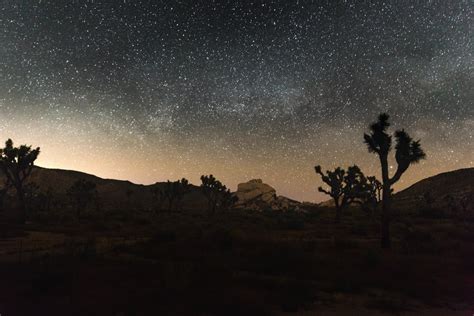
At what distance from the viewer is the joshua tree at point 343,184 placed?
4256 cm

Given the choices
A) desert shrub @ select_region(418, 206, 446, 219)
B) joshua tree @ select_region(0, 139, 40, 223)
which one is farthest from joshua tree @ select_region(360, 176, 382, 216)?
joshua tree @ select_region(0, 139, 40, 223)

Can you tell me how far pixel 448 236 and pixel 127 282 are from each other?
22.5 meters

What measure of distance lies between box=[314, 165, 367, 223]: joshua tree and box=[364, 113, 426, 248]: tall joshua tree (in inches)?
826

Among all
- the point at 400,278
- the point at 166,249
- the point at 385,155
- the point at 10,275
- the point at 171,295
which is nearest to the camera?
the point at 171,295

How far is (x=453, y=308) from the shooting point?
8.77m

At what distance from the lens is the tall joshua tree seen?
20.5 meters

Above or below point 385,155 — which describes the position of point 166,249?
below

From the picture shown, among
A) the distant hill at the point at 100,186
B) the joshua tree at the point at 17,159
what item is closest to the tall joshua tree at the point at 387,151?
the joshua tree at the point at 17,159

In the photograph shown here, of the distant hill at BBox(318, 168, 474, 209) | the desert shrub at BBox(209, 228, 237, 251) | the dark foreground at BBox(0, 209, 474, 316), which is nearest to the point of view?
the dark foreground at BBox(0, 209, 474, 316)

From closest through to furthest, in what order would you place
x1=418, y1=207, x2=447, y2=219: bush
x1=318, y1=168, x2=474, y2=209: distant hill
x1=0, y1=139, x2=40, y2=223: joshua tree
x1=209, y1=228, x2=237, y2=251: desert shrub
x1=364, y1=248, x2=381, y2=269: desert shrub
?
x1=364, y1=248, x2=381, y2=269: desert shrub, x1=209, y1=228, x2=237, y2=251: desert shrub, x1=0, y1=139, x2=40, y2=223: joshua tree, x1=418, y1=207, x2=447, y2=219: bush, x1=318, y1=168, x2=474, y2=209: distant hill

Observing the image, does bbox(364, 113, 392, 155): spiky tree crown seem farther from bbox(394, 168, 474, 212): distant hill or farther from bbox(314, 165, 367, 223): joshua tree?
bbox(394, 168, 474, 212): distant hill

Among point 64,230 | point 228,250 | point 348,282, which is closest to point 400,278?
point 348,282

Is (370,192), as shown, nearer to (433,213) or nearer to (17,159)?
(433,213)

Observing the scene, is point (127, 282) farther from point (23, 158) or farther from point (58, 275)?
point (23, 158)
